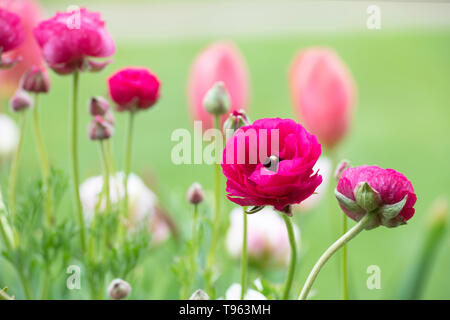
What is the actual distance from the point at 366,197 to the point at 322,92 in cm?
22

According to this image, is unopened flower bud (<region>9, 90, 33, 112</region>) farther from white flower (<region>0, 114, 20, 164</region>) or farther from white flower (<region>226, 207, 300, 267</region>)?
white flower (<region>0, 114, 20, 164</region>)

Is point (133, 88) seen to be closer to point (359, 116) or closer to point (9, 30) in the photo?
point (9, 30)

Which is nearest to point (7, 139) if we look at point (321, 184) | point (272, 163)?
point (321, 184)

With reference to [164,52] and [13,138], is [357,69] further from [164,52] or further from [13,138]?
[13,138]

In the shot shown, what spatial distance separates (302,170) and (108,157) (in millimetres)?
140

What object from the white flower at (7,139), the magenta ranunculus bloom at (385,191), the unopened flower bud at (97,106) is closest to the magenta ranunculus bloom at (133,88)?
the unopened flower bud at (97,106)

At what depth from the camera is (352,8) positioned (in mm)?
1905

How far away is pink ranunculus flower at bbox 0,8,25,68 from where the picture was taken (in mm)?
283

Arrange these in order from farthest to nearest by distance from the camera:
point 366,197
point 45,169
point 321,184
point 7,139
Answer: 1. point 7,139
2. point 321,184
3. point 45,169
4. point 366,197

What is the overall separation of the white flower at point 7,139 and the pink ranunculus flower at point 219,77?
25cm

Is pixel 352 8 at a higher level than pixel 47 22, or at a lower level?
higher

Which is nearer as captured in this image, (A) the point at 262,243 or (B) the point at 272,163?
(B) the point at 272,163

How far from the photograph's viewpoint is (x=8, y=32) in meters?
0.28
